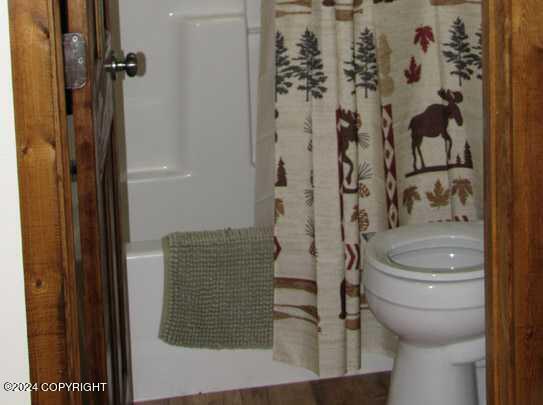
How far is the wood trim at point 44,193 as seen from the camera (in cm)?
121

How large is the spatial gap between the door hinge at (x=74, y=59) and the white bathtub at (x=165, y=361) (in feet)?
3.61

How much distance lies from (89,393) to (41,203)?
16.2 inches

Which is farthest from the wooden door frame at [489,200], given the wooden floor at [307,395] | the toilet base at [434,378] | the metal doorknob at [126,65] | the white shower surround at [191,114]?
the white shower surround at [191,114]

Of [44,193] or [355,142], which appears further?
[355,142]

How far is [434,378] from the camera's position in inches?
88.6

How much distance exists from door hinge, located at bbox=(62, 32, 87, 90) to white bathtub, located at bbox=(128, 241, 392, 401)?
1100 mm

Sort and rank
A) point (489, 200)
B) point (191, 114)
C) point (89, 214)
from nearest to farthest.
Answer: point (489, 200) → point (89, 214) → point (191, 114)

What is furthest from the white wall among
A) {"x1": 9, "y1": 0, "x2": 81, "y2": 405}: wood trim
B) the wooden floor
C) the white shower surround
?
the white shower surround

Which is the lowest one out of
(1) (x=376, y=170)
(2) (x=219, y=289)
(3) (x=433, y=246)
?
(2) (x=219, y=289)

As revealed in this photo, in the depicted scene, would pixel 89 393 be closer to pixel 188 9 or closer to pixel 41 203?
pixel 41 203

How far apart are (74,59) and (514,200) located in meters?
0.62

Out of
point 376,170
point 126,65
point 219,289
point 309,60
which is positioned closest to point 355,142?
point 376,170

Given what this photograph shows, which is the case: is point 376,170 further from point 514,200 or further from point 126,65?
point 514,200

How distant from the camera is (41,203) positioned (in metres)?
1.23
